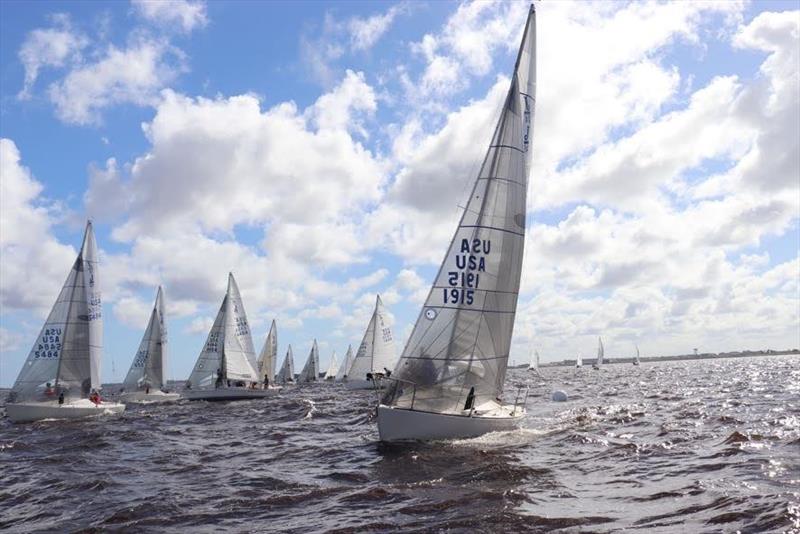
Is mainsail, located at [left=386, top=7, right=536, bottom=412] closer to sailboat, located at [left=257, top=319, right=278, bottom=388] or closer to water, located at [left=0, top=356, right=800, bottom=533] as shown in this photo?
water, located at [left=0, top=356, right=800, bottom=533]

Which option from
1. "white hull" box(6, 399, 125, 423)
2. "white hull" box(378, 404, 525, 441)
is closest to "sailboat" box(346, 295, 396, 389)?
"white hull" box(6, 399, 125, 423)

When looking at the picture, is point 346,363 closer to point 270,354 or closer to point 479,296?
point 270,354

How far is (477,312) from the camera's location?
18906 mm

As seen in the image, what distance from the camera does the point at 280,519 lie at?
10297 mm

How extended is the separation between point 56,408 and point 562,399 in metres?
26.1

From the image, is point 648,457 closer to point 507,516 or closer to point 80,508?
point 507,516

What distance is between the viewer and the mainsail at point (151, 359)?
159 ft

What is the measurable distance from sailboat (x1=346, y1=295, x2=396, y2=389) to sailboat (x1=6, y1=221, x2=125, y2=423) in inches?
1199

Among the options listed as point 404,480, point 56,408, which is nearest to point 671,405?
point 404,480

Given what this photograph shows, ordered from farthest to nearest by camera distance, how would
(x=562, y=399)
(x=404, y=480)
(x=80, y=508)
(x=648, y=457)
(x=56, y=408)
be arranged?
(x=562, y=399)
(x=56, y=408)
(x=648, y=457)
(x=404, y=480)
(x=80, y=508)

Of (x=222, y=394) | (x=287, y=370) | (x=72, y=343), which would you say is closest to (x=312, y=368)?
(x=287, y=370)

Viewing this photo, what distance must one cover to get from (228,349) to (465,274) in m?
30.9

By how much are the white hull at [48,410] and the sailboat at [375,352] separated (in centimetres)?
3206

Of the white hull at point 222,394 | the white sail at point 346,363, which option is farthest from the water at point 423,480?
the white sail at point 346,363
